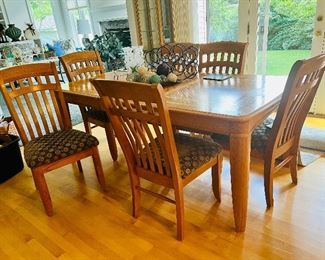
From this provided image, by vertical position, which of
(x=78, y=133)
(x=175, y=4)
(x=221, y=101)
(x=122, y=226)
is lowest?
(x=122, y=226)

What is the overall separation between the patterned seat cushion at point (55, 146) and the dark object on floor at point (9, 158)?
601 mm

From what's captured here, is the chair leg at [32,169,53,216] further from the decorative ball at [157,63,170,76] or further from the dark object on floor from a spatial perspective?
the decorative ball at [157,63,170,76]

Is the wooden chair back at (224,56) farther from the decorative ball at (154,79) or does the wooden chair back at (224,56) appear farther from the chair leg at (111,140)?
the chair leg at (111,140)

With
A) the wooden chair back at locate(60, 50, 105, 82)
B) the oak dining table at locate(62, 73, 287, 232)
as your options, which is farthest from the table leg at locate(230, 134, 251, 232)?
the wooden chair back at locate(60, 50, 105, 82)

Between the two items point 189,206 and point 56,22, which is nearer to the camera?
point 189,206

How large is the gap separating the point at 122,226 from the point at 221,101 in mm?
992

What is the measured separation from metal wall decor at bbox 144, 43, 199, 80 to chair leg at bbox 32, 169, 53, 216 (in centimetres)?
113

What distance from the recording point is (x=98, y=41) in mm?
5480

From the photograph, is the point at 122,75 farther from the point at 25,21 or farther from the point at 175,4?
the point at 25,21

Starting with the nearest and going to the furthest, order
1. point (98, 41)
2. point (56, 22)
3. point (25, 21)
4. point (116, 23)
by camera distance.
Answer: point (98, 41) → point (116, 23) → point (25, 21) → point (56, 22)

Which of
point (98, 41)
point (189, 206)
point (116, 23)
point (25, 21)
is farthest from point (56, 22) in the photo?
point (189, 206)

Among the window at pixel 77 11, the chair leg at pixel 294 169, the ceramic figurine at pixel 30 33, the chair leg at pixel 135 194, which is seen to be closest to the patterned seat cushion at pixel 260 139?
the chair leg at pixel 294 169

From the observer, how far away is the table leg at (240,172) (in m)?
1.33

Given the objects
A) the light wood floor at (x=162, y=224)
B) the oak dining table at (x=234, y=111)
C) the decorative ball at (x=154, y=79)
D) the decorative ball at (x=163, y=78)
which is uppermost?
the decorative ball at (x=154, y=79)
